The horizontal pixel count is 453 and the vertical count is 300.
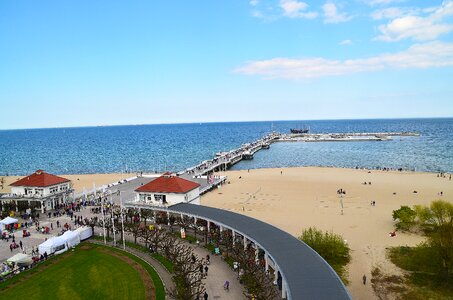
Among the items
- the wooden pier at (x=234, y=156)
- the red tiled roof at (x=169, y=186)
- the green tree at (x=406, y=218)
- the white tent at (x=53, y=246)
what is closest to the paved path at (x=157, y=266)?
the white tent at (x=53, y=246)

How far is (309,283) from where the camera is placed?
2025 cm

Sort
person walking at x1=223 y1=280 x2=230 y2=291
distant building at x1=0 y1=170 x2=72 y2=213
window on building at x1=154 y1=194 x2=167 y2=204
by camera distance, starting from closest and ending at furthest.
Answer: person walking at x1=223 y1=280 x2=230 y2=291 → window on building at x1=154 y1=194 x2=167 y2=204 → distant building at x1=0 y1=170 x2=72 y2=213

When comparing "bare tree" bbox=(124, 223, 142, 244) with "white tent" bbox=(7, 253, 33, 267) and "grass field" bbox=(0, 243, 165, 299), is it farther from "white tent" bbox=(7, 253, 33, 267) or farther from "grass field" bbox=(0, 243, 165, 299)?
"white tent" bbox=(7, 253, 33, 267)

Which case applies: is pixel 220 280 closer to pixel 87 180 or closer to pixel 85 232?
pixel 85 232

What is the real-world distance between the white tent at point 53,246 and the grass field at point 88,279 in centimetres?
100

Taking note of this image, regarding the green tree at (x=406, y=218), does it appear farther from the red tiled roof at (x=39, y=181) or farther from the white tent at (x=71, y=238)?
the red tiled roof at (x=39, y=181)

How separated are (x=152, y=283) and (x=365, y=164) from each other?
78.4 m

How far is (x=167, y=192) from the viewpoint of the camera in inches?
1663

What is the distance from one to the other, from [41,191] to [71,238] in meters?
17.9

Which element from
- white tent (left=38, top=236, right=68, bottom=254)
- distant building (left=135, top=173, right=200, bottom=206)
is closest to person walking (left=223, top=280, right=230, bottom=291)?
white tent (left=38, top=236, right=68, bottom=254)

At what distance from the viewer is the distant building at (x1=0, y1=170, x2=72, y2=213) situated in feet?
158

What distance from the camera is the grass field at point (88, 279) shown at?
24.2 m

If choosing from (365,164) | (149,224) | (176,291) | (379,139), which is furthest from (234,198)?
(379,139)

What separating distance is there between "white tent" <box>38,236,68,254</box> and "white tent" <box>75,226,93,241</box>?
226 centimetres
